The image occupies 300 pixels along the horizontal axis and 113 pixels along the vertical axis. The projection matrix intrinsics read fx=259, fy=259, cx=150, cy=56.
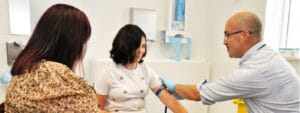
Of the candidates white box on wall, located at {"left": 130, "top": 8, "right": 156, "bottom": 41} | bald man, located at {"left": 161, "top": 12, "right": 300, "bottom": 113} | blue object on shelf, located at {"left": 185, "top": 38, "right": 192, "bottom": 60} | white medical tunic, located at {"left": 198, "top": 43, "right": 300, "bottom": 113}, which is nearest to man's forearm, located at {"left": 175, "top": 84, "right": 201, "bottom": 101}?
bald man, located at {"left": 161, "top": 12, "right": 300, "bottom": 113}

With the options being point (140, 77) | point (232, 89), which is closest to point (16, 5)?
point (140, 77)

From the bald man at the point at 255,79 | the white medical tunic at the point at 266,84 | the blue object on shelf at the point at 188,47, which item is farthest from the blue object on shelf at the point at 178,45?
the white medical tunic at the point at 266,84

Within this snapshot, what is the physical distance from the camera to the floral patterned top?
34.7 inches

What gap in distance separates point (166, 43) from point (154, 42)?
0.13 metres

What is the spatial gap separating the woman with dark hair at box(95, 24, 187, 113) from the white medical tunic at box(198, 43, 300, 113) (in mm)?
569

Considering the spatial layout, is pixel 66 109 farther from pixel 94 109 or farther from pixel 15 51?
pixel 15 51

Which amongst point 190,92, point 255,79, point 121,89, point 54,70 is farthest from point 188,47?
point 54,70

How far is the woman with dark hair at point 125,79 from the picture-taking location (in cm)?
169

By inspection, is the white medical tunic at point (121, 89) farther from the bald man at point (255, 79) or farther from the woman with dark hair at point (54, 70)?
the woman with dark hair at point (54, 70)

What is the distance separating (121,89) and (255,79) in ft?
2.65

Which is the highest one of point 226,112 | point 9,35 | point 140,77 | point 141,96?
point 9,35

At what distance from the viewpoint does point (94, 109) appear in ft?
3.15

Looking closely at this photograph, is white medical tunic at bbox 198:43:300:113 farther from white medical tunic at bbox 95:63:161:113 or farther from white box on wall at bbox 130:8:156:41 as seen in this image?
white box on wall at bbox 130:8:156:41

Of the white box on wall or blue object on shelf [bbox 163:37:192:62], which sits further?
blue object on shelf [bbox 163:37:192:62]
